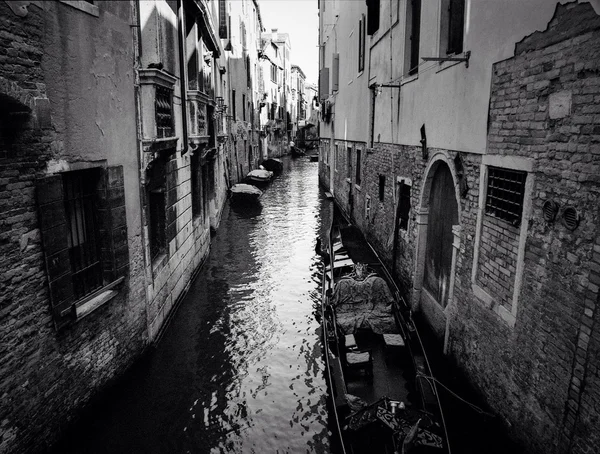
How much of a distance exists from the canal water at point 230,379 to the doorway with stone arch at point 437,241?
2.28 metres

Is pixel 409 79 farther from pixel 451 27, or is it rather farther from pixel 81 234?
pixel 81 234

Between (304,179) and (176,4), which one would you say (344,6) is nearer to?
(176,4)

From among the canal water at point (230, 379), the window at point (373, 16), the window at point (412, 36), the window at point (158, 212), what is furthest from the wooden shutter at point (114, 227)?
the window at point (373, 16)

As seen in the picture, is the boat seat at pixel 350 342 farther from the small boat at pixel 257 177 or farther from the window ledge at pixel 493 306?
the small boat at pixel 257 177

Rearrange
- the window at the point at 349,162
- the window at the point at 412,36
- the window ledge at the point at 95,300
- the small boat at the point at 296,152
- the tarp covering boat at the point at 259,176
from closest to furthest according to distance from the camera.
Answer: the window ledge at the point at 95,300
the window at the point at 412,36
the window at the point at 349,162
the tarp covering boat at the point at 259,176
the small boat at the point at 296,152

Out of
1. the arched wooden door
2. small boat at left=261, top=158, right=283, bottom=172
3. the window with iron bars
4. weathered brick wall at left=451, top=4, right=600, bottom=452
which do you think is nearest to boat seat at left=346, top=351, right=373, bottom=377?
weathered brick wall at left=451, top=4, right=600, bottom=452

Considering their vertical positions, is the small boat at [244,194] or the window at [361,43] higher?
the window at [361,43]

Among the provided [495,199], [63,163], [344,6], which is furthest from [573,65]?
[344,6]

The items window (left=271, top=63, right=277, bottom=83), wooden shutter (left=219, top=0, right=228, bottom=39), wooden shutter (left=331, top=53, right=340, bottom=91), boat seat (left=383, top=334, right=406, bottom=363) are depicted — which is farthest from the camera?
window (left=271, top=63, right=277, bottom=83)

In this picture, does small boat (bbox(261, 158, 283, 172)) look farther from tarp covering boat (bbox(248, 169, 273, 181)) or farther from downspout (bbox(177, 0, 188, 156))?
downspout (bbox(177, 0, 188, 156))

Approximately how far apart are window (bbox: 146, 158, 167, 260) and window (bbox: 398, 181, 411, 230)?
5162 millimetres

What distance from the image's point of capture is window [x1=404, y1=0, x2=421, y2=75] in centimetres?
886

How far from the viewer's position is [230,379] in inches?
281

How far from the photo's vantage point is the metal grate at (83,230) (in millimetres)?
5461
